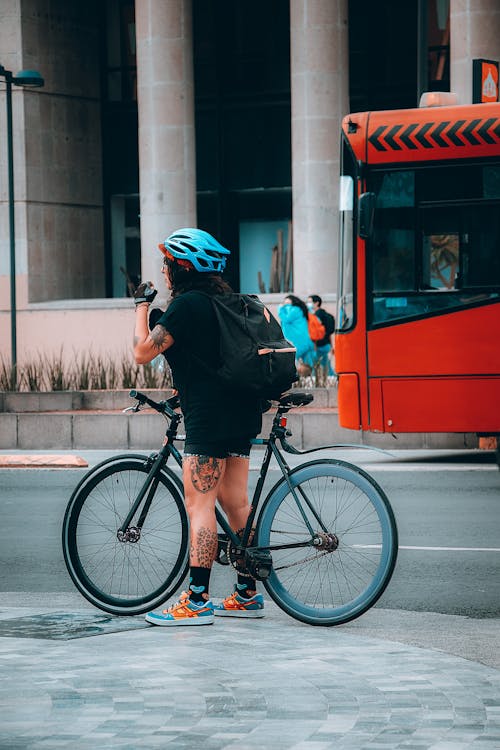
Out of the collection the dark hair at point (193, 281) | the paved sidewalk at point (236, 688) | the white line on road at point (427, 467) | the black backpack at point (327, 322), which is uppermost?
the dark hair at point (193, 281)

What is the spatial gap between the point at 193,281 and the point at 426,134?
8.02 m

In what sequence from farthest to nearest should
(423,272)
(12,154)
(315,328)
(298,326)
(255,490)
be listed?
(12,154)
(315,328)
(298,326)
(423,272)
(255,490)

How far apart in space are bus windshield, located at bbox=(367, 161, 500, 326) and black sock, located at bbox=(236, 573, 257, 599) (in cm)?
777

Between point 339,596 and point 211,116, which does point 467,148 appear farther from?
point 211,116

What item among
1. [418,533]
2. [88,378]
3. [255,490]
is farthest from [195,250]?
[88,378]

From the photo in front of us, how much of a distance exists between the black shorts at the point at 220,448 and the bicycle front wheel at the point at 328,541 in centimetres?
25

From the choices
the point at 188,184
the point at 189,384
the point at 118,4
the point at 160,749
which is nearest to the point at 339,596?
the point at 189,384

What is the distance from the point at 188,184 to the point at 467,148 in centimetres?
1633

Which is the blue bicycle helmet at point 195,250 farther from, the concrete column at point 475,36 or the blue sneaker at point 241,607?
the concrete column at point 475,36

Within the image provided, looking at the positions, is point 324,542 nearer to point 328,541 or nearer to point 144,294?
point 328,541

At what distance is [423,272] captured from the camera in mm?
14617

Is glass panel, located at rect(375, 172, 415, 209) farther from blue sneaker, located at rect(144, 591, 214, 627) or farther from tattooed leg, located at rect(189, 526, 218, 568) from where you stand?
blue sneaker, located at rect(144, 591, 214, 627)

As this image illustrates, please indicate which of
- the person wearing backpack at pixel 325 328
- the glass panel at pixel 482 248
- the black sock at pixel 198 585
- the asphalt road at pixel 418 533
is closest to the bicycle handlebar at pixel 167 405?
the black sock at pixel 198 585

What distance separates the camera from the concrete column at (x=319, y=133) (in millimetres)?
28781
